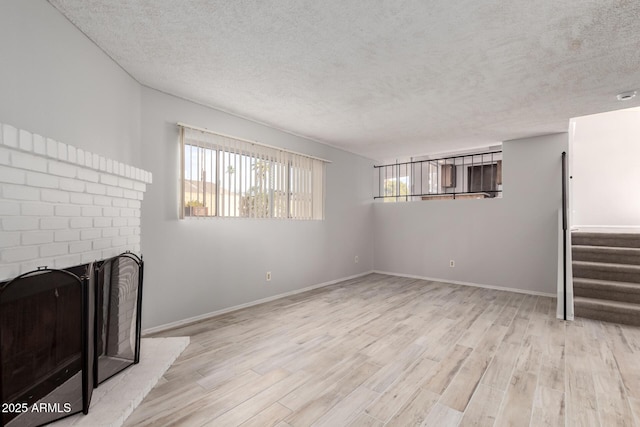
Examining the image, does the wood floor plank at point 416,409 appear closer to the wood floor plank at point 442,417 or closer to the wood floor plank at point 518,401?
the wood floor plank at point 442,417

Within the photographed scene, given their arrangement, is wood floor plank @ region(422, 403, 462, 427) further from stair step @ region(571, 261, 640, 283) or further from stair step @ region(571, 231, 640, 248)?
stair step @ region(571, 231, 640, 248)

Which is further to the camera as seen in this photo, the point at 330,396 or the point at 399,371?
the point at 399,371

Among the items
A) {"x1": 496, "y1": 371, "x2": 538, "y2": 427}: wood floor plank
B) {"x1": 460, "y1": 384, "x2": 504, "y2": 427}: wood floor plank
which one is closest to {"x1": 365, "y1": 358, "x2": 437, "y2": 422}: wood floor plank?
{"x1": 460, "y1": 384, "x2": 504, "y2": 427}: wood floor plank

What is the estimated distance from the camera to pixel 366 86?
2.95 meters

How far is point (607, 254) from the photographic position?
400 centimetres

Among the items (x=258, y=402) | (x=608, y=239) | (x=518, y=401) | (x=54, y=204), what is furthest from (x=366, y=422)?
(x=608, y=239)

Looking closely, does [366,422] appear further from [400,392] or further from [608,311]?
[608,311]

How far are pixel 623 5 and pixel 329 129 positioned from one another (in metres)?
3.17

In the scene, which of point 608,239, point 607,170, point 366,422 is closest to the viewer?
point 366,422

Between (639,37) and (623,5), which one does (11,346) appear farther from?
(639,37)

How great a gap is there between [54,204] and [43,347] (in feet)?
2.45

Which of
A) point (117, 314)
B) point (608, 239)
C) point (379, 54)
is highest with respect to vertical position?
point (379, 54)

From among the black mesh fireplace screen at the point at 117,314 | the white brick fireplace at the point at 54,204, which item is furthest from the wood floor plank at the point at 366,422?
the white brick fireplace at the point at 54,204

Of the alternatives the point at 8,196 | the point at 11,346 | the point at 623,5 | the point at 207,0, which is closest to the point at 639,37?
the point at 623,5
